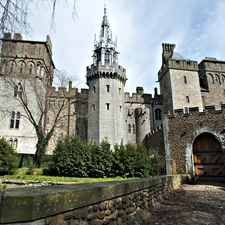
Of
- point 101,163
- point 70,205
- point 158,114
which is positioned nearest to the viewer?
point 70,205

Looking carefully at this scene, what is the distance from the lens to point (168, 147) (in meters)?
16.0

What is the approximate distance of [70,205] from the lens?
7.09 feet

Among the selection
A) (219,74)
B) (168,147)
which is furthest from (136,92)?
(168,147)

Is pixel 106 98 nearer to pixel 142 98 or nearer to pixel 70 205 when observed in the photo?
pixel 142 98

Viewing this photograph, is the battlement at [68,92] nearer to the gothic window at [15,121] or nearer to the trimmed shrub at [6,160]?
the gothic window at [15,121]

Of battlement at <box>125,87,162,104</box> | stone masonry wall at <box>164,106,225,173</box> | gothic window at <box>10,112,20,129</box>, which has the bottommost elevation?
stone masonry wall at <box>164,106,225,173</box>

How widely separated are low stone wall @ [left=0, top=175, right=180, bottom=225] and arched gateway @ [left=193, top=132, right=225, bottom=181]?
12.0 meters

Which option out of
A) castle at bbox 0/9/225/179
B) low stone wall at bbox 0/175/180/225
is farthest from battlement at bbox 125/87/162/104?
low stone wall at bbox 0/175/180/225

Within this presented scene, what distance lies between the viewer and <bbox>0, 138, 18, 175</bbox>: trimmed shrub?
525 inches

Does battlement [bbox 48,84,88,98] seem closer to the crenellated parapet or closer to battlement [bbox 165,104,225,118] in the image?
the crenellated parapet

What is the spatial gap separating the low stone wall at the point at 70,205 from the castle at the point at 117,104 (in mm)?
12333

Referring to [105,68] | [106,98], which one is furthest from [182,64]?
[106,98]

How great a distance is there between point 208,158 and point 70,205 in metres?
14.6

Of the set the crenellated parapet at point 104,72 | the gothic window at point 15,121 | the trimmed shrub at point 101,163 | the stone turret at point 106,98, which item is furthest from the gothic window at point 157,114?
the gothic window at point 15,121
